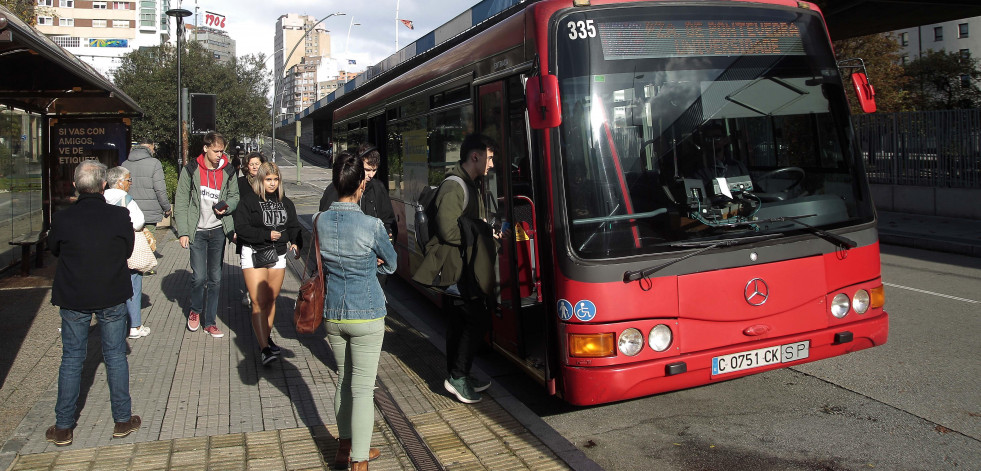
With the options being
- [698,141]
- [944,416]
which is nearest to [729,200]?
[698,141]

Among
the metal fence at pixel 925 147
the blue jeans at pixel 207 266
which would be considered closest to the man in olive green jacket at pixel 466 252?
the blue jeans at pixel 207 266

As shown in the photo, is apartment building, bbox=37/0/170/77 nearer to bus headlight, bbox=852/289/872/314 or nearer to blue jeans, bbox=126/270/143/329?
blue jeans, bbox=126/270/143/329

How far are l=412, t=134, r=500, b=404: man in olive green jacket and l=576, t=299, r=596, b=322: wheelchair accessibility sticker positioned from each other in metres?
0.85

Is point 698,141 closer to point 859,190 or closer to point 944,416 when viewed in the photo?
point 859,190

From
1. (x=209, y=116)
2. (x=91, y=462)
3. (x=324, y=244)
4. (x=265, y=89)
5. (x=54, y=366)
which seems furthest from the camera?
(x=265, y=89)

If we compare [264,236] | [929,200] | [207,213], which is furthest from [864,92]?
[929,200]

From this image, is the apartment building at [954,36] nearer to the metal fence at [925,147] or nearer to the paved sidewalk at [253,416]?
the metal fence at [925,147]

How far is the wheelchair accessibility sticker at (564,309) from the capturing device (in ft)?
14.9

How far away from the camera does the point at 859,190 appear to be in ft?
17.0

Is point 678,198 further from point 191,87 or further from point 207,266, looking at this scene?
point 191,87

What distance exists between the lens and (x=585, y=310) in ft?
14.8

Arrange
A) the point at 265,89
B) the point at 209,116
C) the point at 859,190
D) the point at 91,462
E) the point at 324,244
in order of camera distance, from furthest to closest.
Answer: the point at 265,89 < the point at 209,116 < the point at 859,190 < the point at 91,462 < the point at 324,244

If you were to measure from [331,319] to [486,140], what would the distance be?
70.5 inches

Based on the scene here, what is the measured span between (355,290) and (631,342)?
5.25ft
